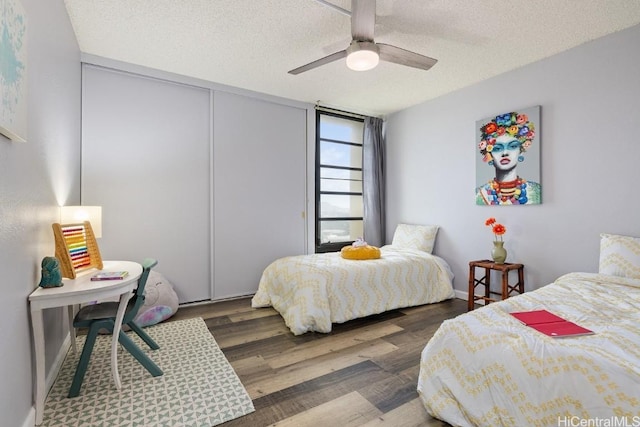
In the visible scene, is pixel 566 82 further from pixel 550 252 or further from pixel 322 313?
pixel 322 313

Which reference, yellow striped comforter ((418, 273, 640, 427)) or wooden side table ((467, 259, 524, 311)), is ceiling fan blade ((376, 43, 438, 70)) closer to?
yellow striped comforter ((418, 273, 640, 427))

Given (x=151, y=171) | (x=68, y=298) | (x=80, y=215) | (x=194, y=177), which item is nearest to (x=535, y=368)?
(x=68, y=298)

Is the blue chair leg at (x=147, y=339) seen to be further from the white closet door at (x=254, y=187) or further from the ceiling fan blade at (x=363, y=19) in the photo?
the ceiling fan blade at (x=363, y=19)

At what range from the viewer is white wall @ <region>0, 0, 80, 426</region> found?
4.26 ft

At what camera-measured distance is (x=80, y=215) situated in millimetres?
2277

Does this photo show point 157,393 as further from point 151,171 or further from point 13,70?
point 151,171

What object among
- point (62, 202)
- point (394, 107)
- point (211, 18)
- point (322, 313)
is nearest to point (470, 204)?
point (394, 107)

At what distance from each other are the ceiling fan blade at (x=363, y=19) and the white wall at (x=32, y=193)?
175 cm

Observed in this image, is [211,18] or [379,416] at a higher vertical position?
[211,18]

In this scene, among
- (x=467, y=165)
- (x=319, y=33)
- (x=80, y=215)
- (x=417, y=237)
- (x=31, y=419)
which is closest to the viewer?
(x=31, y=419)

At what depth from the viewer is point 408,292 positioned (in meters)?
3.40

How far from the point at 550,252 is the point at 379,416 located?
2480 mm

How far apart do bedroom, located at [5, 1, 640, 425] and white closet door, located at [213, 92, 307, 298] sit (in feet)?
4.73

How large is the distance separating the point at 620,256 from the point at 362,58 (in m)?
2.47
